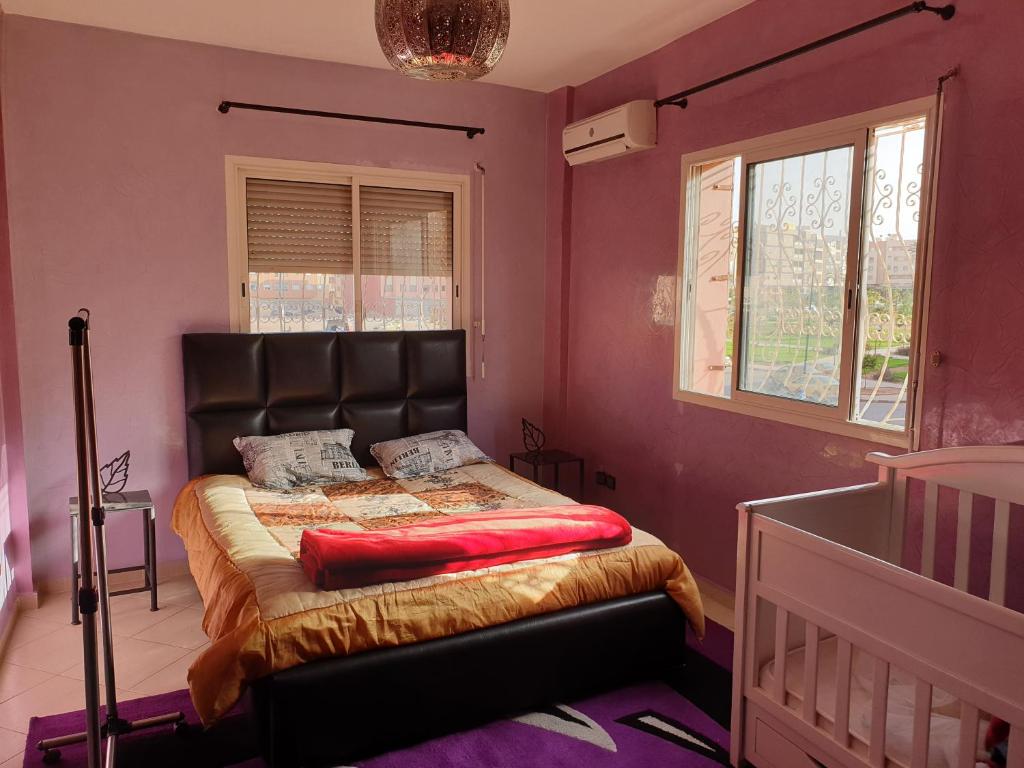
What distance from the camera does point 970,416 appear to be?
8.14 feet

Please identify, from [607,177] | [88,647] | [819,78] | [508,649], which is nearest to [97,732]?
[88,647]

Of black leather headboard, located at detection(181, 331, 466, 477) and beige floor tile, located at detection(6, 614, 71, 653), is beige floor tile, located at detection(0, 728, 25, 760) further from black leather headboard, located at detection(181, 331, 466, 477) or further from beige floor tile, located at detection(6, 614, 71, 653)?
black leather headboard, located at detection(181, 331, 466, 477)

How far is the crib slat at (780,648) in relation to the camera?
2.08m

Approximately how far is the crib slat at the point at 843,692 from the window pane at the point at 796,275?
1.33 meters

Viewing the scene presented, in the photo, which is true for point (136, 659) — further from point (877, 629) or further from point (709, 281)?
point (709, 281)

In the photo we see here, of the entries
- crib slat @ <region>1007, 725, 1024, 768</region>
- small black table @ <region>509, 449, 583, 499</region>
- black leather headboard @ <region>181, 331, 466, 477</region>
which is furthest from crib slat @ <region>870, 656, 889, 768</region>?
black leather headboard @ <region>181, 331, 466, 477</region>

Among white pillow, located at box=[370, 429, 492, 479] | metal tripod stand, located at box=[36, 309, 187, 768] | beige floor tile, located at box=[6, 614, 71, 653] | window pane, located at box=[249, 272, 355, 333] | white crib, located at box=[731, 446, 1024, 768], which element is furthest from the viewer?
window pane, located at box=[249, 272, 355, 333]

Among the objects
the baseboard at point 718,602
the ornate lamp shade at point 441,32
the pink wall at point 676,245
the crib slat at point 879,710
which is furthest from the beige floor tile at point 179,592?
the crib slat at point 879,710

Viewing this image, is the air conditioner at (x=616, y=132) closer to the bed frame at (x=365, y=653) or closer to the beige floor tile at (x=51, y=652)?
the bed frame at (x=365, y=653)

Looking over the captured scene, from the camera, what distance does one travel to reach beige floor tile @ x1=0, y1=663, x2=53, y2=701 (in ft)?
9.10

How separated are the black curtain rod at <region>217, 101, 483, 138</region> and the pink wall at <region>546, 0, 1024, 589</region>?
1.96 ft

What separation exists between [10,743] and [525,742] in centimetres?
164

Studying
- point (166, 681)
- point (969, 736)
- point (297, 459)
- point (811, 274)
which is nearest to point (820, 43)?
point (811, 274)

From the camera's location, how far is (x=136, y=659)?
9.90 ft
